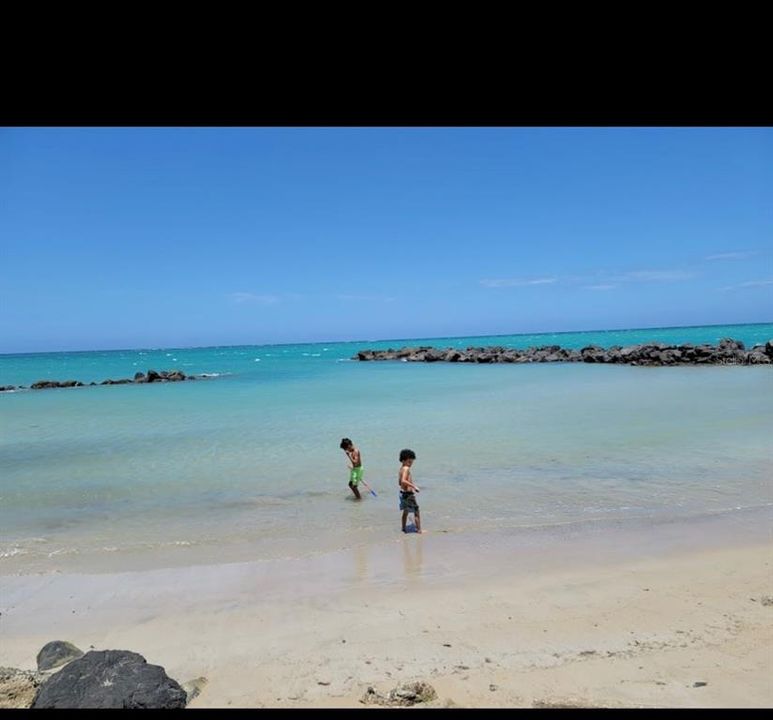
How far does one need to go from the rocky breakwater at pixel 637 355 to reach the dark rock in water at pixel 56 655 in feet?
133

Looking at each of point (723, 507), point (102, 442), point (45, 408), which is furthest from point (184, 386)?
point (723, 507)

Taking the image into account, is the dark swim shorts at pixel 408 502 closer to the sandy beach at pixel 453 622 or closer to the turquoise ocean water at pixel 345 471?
the turquoise ocean water at pixel 345 471

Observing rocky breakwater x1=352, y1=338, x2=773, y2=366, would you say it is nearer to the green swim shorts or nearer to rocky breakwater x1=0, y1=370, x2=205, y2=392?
rocky breakwater x1=0, y1=370, x2=205, y2=392

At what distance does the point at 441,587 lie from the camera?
639 cm

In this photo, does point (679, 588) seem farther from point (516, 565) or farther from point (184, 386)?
point (184, 386)

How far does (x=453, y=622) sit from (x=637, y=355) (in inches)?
1642

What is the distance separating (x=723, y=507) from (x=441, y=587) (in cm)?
540

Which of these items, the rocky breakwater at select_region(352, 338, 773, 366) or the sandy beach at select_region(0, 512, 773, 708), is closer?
the sandy beach at select_region(0, 512, 773, 708)

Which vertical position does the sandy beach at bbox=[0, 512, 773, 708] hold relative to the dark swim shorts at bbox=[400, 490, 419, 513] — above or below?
below

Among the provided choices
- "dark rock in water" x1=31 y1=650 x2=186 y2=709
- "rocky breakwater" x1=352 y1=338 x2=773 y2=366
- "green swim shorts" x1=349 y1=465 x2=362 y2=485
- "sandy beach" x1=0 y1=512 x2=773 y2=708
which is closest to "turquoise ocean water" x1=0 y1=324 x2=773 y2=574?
"green swim shorts" x1=349 y1=465 x2=362 y2=485

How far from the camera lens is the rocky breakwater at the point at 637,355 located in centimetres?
3797

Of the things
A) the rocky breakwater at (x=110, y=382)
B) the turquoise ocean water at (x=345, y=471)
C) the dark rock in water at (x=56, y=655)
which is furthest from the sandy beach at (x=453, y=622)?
the rocky breakwater at (x=110, y=382)

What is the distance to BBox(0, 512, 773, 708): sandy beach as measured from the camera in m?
4.38

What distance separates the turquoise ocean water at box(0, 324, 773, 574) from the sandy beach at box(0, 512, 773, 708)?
0.87m
